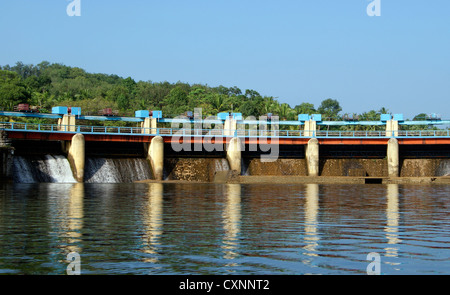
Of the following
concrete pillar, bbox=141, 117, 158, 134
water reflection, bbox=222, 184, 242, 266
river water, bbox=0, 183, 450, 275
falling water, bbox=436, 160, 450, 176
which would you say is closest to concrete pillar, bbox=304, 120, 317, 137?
falling water, bbox=436, 160, 450, 176

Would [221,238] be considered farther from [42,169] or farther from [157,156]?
[157,156]

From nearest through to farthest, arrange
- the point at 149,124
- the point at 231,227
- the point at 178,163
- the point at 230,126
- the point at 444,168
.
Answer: the point at 231,227 < the point at 178,163 < the point at 149,124 < the point at 444,168 < the point at 230,126

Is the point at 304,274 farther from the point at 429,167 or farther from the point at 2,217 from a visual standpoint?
the point at 429,167

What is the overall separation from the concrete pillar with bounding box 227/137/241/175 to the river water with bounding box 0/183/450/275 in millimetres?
46683

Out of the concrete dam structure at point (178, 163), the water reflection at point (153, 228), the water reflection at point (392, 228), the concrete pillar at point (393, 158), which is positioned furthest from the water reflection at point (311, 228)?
the concrete pillar at point (393, 158)

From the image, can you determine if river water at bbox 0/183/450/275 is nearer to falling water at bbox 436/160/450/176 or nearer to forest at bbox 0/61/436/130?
falling water at bbox 436/160/450/176

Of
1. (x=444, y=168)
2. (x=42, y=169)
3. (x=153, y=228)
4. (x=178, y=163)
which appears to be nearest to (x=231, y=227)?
(x=153, y=228)

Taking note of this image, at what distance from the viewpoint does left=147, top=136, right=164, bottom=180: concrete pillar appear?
81.6m

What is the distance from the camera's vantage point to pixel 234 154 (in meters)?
86.7

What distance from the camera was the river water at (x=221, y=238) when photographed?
1780 centimetres

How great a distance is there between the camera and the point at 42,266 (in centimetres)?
1745

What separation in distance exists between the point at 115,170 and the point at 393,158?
40625 mm
